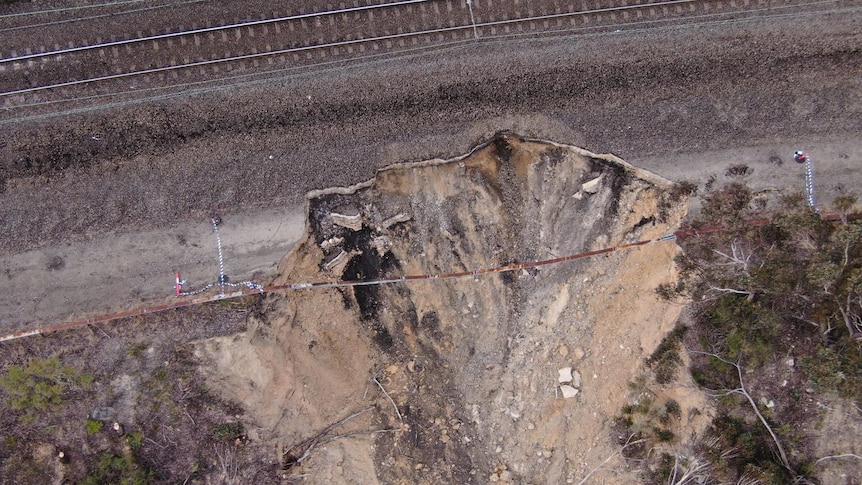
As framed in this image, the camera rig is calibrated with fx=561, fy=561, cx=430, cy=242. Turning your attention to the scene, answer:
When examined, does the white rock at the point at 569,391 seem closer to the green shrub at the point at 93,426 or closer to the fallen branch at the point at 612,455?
the fallen branch at the point at 612,455

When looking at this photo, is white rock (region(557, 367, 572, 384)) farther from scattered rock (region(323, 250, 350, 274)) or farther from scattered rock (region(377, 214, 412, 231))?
scattered rock (region(323, 250, 350, 274))

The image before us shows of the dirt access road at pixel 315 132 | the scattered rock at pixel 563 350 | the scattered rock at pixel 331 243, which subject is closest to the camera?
the dirt access road at pixel 315 132

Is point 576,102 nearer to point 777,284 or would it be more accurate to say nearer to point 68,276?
point 777,284

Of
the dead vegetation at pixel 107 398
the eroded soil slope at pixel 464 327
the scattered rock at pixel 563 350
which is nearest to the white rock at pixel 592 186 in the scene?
the eroded soil slope at pixel 464 327

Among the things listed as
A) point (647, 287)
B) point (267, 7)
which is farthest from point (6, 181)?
point (647, 287)

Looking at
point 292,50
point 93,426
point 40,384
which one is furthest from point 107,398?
point 292,50

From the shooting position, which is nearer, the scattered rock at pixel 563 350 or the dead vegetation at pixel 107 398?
the dead vegetation at pixel 107 398
